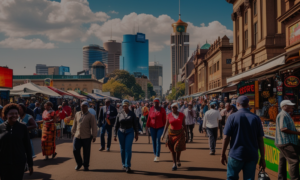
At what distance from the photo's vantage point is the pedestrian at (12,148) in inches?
175

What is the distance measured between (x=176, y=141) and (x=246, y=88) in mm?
5621

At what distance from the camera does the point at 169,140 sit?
Result: 27.0 ft

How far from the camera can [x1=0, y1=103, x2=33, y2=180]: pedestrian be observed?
445 cm

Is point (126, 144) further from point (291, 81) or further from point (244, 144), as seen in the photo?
point (291, 81)

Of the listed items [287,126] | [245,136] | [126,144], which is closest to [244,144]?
[245,136]

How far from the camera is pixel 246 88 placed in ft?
40.8

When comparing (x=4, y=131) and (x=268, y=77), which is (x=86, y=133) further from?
(x=268, y=77)

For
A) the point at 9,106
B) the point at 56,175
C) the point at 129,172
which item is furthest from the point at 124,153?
the point at 9,106

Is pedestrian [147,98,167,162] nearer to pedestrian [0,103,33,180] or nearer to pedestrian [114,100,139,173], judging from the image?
pedestrian [114,100,139,173]

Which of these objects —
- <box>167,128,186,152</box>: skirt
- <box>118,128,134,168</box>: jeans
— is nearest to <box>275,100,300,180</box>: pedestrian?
<box>167,128,186,152</box>: skirt

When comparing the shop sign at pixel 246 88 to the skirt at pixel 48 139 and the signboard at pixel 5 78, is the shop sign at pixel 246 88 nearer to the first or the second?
the skirt at pixel 48 139

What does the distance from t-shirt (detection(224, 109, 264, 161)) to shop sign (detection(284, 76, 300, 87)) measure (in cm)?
635

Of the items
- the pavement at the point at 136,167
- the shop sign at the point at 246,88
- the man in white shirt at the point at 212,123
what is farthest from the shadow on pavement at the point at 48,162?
the shop sign at the point at 246,88

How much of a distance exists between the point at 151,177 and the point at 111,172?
1143 mm
